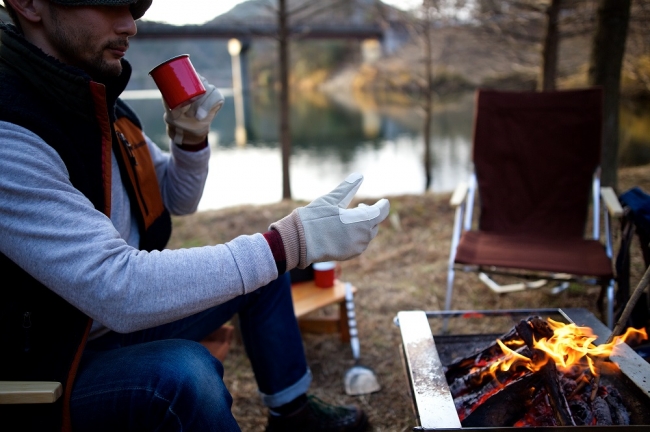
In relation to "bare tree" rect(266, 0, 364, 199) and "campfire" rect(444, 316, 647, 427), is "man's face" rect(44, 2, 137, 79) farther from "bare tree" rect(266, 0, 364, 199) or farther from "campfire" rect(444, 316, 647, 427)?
"bare tree" rect(266, 0, 364, 199)

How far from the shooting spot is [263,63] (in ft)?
136

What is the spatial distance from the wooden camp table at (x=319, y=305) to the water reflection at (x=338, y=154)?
3.68 m

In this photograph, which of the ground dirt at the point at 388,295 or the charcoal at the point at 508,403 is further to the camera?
the ground dirt at the point at 388,295

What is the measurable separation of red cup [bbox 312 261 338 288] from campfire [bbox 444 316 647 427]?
1.04m

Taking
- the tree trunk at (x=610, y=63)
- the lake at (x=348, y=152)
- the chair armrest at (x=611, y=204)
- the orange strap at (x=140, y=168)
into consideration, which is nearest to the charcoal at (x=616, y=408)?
the chair armrest at (x=611, y=204)

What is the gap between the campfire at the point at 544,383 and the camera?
1.33 meters

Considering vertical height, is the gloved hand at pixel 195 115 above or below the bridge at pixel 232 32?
above

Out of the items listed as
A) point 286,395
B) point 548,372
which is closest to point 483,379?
point 548,372

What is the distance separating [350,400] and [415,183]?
724cm

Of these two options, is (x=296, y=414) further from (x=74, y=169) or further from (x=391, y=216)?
(x=391, y=216)

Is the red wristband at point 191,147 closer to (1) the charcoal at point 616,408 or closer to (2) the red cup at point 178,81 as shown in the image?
(2) the red cup at point 178,81

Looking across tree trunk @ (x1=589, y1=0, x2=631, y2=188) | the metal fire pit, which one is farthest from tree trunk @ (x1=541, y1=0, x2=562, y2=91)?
the metal fire pit

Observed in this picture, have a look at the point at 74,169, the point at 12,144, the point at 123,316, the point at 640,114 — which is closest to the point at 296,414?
the point at 123,316

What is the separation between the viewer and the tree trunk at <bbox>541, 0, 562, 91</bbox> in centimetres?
471
